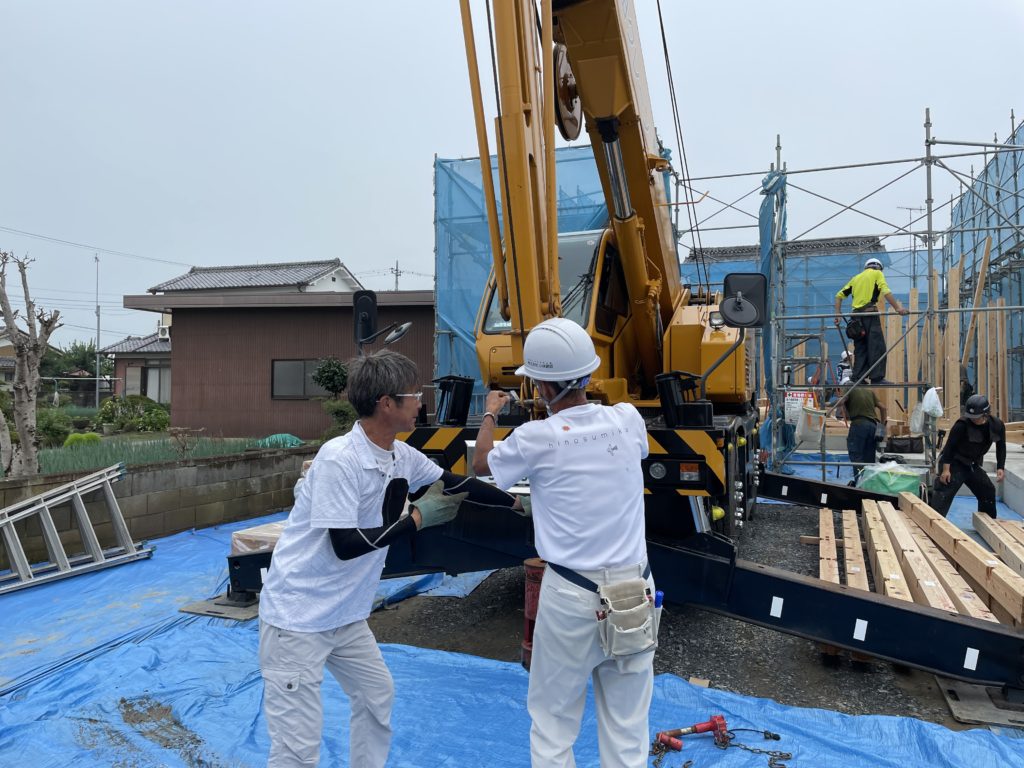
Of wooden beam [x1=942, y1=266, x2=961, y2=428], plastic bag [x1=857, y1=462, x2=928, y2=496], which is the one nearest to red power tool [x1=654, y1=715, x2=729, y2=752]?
plastic bag [x1=857, y1=462, x2=928, y2=496]

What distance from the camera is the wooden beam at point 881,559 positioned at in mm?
4293

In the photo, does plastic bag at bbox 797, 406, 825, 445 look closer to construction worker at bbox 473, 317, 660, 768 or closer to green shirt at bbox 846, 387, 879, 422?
green shirt at bbox 846, 387, 879, 422

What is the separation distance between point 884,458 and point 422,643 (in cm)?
763

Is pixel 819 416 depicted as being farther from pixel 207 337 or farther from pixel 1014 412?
pixel 207 337

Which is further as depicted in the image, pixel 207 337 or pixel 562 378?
pixel 207 337

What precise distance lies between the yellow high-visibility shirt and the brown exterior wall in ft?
24.4

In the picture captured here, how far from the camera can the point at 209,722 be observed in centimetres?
329

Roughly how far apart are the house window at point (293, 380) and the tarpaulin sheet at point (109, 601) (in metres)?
7.46

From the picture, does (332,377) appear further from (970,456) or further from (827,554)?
(970,456)

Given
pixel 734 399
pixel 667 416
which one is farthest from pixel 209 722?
pixel 734 399

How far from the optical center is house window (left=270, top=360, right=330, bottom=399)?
13836mm

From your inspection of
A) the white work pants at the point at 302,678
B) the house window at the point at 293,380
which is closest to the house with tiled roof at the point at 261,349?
the house window at the point at 293,380

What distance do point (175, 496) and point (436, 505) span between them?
5430mm

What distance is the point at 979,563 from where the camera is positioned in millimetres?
4371
